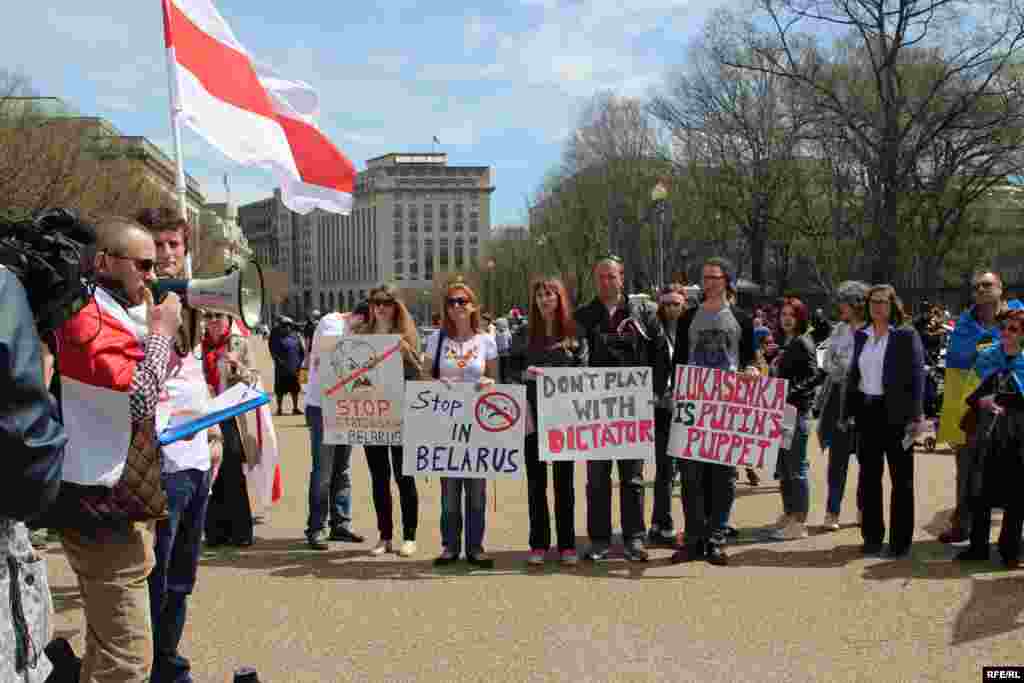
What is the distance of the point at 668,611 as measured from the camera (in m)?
6.04

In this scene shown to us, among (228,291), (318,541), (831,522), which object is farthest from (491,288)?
(228,291)

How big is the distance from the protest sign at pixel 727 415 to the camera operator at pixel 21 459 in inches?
218

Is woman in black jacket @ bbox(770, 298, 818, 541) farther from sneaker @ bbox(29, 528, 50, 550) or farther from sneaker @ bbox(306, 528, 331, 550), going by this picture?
sneaker @ bbox(29, 528, 50, 550)

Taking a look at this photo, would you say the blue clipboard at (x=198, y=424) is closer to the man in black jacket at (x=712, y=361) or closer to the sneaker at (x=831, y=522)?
the man in black jacket at (x=712, y=361)

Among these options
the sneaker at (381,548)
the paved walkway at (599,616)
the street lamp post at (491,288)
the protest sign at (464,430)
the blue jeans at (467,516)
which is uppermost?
the street lamp post at (491,288)

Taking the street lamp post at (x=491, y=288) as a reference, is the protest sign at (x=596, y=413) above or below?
below

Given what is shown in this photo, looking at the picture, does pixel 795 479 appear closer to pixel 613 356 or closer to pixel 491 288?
pixel 613 356

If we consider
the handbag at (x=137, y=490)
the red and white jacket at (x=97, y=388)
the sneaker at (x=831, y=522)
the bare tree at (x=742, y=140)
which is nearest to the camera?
the red and white jacket at (x=97, y=388)

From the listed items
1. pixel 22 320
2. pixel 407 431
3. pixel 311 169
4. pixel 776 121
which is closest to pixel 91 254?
pixel 22 320

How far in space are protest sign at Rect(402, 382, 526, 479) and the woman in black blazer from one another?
2.69 m

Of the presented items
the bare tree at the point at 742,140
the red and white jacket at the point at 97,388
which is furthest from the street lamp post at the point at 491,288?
the red and white jacket at the point at 97,388

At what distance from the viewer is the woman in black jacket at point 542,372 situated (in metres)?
7.33

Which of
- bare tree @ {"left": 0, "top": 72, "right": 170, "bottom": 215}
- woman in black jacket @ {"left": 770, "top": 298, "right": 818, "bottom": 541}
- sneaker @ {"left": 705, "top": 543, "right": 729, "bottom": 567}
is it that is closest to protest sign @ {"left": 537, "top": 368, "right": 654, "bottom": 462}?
sneaker @ {"left": 705, "top": 543, "right": 729, "bottom": 567}

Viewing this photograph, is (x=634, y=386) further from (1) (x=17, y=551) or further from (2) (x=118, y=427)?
(1) (x=17, y=551)
